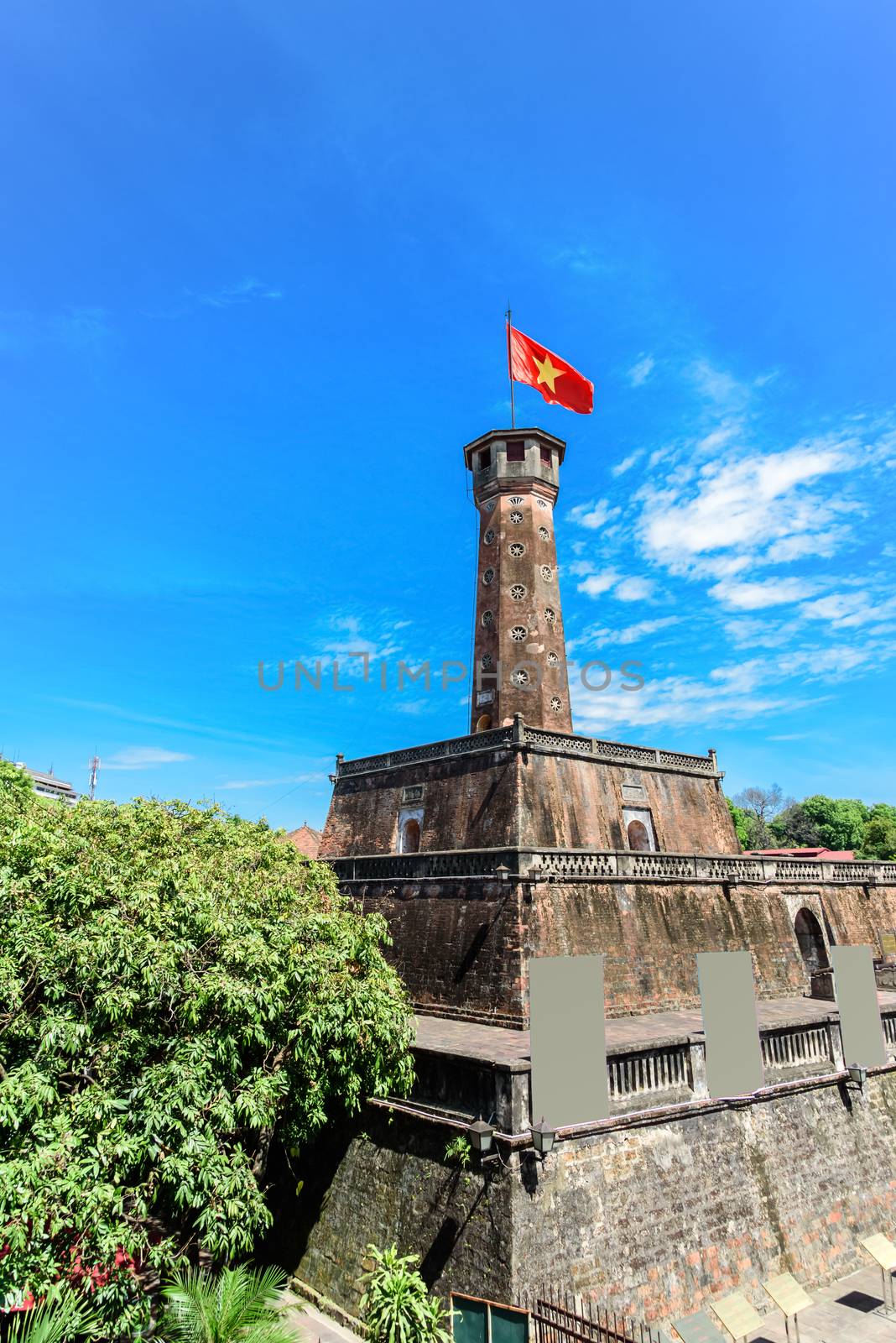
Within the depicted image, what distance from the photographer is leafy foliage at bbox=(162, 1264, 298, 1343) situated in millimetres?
8047

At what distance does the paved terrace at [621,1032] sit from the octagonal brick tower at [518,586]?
990 centimetres

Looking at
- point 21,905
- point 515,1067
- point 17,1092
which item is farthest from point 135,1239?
point 515,1067

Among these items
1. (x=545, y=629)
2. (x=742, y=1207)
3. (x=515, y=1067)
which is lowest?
(x=742, y=1207)

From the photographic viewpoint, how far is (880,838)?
162 ft

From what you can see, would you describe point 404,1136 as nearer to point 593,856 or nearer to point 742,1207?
point 742,1207

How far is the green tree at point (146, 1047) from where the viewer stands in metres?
7.55

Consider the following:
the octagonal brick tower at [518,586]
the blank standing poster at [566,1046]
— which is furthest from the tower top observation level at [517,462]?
the blank standing poster at [566,1046]

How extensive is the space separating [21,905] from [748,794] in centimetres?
6833

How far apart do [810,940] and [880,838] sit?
109ft

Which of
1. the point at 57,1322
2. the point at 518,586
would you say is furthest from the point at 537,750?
the point at 57,1322

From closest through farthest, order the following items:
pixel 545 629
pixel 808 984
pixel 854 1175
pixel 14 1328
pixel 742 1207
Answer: pixel 14 1328 → pixel 742 1207 → pixel 854 1175 → pixel 808 984 → pixel 545 629

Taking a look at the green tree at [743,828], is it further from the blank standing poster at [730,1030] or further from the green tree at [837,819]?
the blank standing poster at [730,1030]

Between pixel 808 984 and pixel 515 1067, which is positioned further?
pixel 808 984

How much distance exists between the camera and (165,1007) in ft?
30.1
